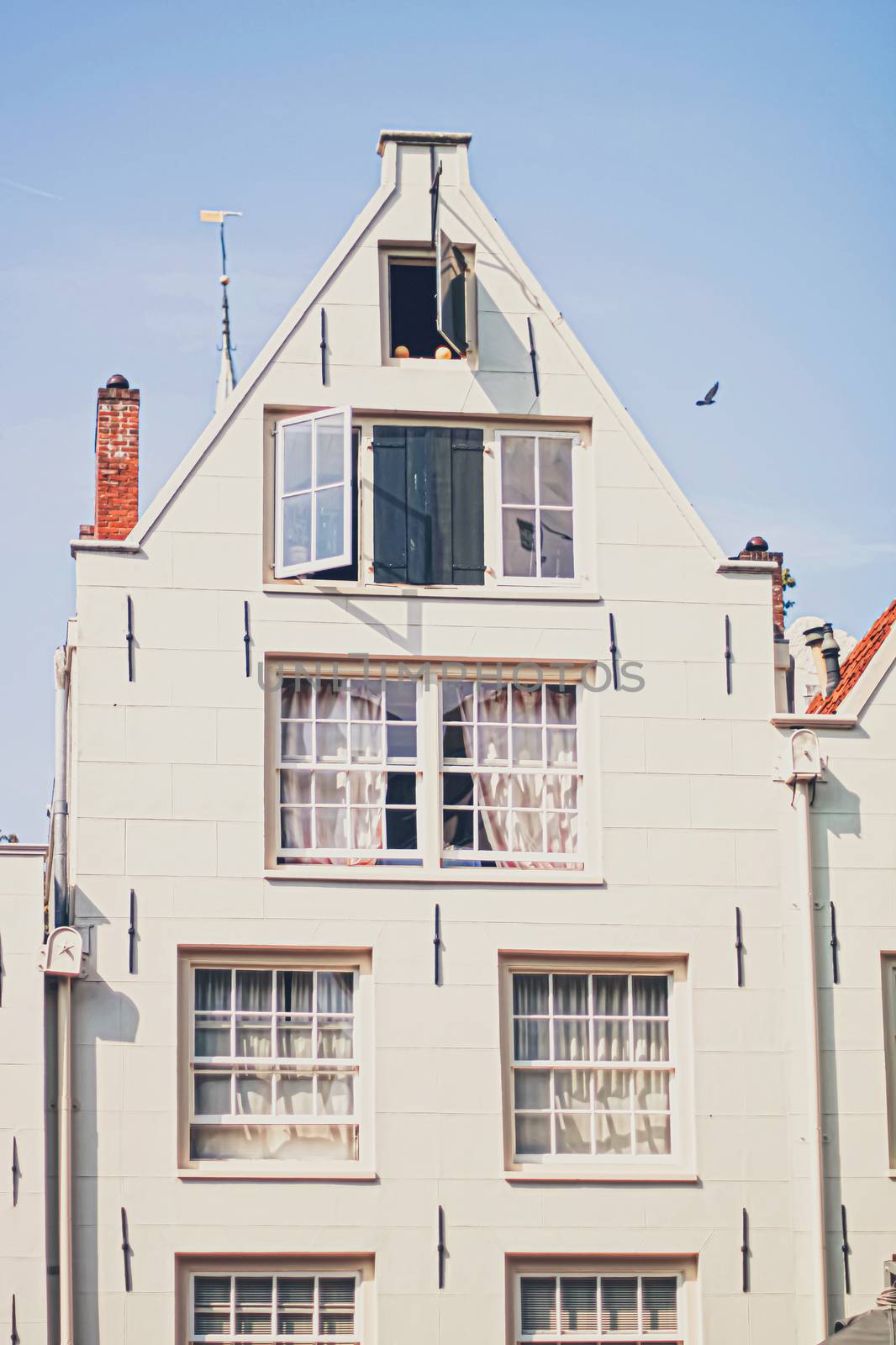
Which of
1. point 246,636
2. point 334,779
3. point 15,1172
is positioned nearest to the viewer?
point 15,1172

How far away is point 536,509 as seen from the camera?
21.5 metres

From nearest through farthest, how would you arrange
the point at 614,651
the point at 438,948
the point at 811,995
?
the point at 438,948 → the point at 811,995 → the point at 614,651

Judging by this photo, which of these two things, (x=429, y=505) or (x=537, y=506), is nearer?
(x=429, y=505)

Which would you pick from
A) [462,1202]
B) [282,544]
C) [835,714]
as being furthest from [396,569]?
[462,1202]

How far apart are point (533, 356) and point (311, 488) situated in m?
2.80

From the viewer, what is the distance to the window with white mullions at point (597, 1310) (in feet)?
64.6

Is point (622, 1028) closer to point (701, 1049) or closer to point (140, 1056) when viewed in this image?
point (701, 1049)

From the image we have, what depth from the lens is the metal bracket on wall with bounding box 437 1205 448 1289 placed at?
19422 millimetres

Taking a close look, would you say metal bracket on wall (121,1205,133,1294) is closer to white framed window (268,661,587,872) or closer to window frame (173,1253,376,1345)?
window frame (173,1253,376,1345)

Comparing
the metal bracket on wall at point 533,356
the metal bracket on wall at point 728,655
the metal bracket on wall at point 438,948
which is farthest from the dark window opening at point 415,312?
the metal bracket on wall at point 438,948

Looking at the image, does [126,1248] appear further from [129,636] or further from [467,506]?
[467,506]

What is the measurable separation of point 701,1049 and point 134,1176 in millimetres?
5556

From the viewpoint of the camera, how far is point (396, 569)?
2117cm

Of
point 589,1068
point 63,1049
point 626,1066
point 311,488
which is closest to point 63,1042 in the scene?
point 63,1049
